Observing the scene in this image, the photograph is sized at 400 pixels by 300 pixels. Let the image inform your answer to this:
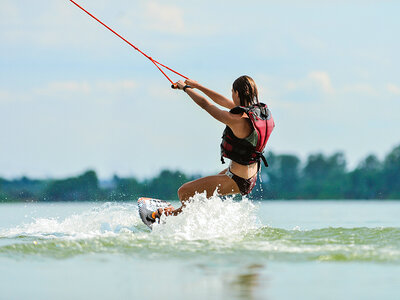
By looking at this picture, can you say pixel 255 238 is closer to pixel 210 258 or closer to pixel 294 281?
pixel 210 258

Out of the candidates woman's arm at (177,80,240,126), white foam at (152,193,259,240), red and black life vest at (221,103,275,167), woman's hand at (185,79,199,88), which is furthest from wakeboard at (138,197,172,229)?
woman's arm at (177,80,240,126)

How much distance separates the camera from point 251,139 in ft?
26.2

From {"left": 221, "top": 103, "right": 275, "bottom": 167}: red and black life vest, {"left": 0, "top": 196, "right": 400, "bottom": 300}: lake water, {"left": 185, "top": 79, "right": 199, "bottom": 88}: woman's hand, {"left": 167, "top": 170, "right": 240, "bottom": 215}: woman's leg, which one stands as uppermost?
{"left": 185, "top": 79, "right": 199, "bottom": 88}: woman's hand

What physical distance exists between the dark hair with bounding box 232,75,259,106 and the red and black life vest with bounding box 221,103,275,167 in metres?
0.11

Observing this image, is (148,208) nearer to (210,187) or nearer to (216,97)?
(210,187)

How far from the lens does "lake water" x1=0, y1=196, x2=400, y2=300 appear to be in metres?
5.32

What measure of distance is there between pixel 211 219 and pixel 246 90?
1.63 metres

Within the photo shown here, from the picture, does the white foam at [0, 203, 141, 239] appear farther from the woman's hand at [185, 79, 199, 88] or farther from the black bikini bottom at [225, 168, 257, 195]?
the woman's hand at [185, 79, 199, 88]

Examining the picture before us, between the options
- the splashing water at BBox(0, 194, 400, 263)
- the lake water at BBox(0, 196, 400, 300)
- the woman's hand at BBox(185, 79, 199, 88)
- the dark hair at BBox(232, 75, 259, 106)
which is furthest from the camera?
the woman's hand at BBox(185, 79, 199, 88)

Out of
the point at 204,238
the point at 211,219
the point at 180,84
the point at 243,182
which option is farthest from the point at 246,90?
the point at 204,238

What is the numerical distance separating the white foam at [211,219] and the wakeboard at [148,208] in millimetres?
311

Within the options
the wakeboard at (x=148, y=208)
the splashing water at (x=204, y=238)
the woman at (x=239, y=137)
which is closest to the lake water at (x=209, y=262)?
the splashing water at (x=204, y=238)

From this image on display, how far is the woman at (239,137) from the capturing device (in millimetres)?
7883

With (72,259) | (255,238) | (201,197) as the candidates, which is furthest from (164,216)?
(72,259)
